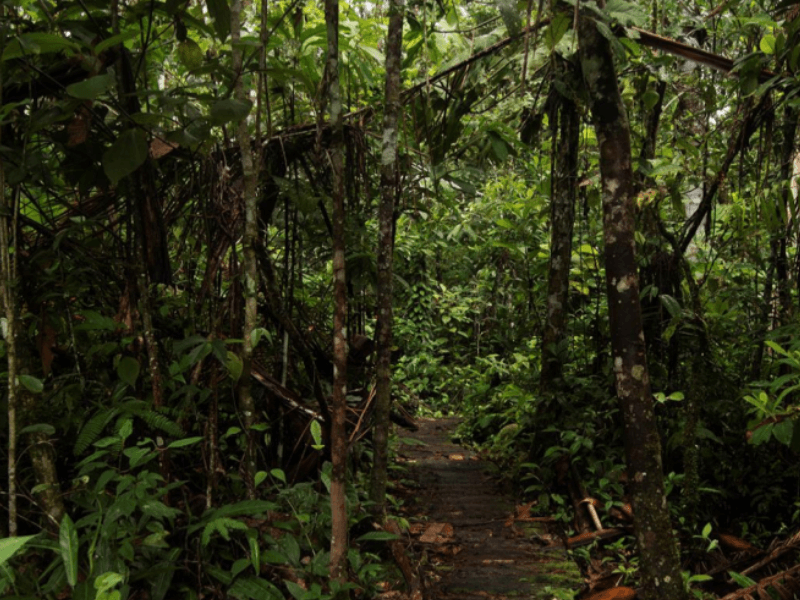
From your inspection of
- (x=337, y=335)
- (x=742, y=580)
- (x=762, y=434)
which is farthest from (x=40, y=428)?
(x=742, y=580)

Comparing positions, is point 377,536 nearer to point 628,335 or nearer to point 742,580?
point 628,335

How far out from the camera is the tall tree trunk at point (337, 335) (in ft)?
10.1

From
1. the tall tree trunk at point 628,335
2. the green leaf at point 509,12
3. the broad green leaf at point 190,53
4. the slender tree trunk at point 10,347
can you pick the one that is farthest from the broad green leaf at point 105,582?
the green leaf at point 509,12

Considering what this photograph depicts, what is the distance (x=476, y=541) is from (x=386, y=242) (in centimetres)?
231

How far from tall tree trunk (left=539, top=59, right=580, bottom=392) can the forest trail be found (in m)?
1.21

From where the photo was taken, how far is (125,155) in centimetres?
239

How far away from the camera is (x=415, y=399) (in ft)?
32.8

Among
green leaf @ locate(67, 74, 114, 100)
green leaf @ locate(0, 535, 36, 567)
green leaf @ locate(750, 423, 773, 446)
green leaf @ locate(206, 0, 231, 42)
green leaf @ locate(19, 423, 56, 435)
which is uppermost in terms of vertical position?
green leaf @ locate(206, 0, 231, 42)

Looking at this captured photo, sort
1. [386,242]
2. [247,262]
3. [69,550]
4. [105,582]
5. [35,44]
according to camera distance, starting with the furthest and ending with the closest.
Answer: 1. [386,242]
2. [247,262]
3. [69,550]
4. [105,582]
5. [35,44]

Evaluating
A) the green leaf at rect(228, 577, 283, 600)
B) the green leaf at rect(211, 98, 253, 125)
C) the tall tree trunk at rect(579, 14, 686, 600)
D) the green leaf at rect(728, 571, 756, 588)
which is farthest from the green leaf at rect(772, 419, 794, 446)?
the green leaf at rect(211, 98, 253, 125)

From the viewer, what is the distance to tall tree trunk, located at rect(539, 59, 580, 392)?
5.57m

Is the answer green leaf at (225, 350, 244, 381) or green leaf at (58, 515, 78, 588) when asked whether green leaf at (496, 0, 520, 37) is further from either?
green leaf at (58, 515, 78, 588)

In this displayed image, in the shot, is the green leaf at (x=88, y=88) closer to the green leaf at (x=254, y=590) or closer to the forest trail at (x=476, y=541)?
the green leaf at (x=254, y=590)

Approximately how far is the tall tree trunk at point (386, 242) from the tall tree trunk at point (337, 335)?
2.40 feet
